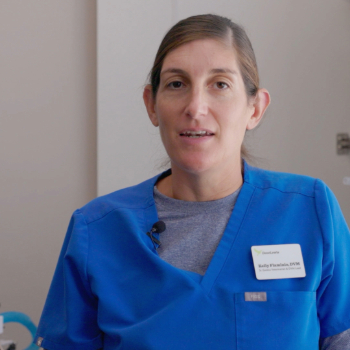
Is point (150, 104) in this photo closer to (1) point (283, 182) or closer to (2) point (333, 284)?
(1) point (283, 182)

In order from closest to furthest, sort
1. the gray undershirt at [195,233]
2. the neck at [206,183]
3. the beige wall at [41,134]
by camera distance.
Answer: the gray undershirt at [195,233], the neck at [206,183], the beige wall at [41,134]

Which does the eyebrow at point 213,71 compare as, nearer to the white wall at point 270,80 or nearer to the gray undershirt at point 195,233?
the gray undershirt at point 195,233

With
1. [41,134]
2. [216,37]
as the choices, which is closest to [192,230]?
[216,37]

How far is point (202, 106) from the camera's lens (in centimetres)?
112

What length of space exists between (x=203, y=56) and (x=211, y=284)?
0.54m

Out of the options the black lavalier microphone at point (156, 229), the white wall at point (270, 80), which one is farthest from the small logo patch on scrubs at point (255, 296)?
the white wall at point (270, 80)

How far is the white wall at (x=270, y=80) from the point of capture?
2309 mm

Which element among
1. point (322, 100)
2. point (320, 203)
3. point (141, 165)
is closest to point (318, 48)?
point (322, 100)

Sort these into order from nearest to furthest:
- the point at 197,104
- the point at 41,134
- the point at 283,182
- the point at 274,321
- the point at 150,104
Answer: the point at 274,321
the point at 197,104
the point at 283,182
the point at 150,104
the point at 41,134

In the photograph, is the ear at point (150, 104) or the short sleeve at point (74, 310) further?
the ear at point (150, 104)

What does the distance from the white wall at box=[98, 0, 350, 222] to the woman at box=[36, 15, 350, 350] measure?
1041mm

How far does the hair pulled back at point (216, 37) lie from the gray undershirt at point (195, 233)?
305 mm

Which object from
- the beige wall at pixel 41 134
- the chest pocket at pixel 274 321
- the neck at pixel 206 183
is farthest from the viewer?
the beige wall at pixel 41 134

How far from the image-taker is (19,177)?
2320 mm
